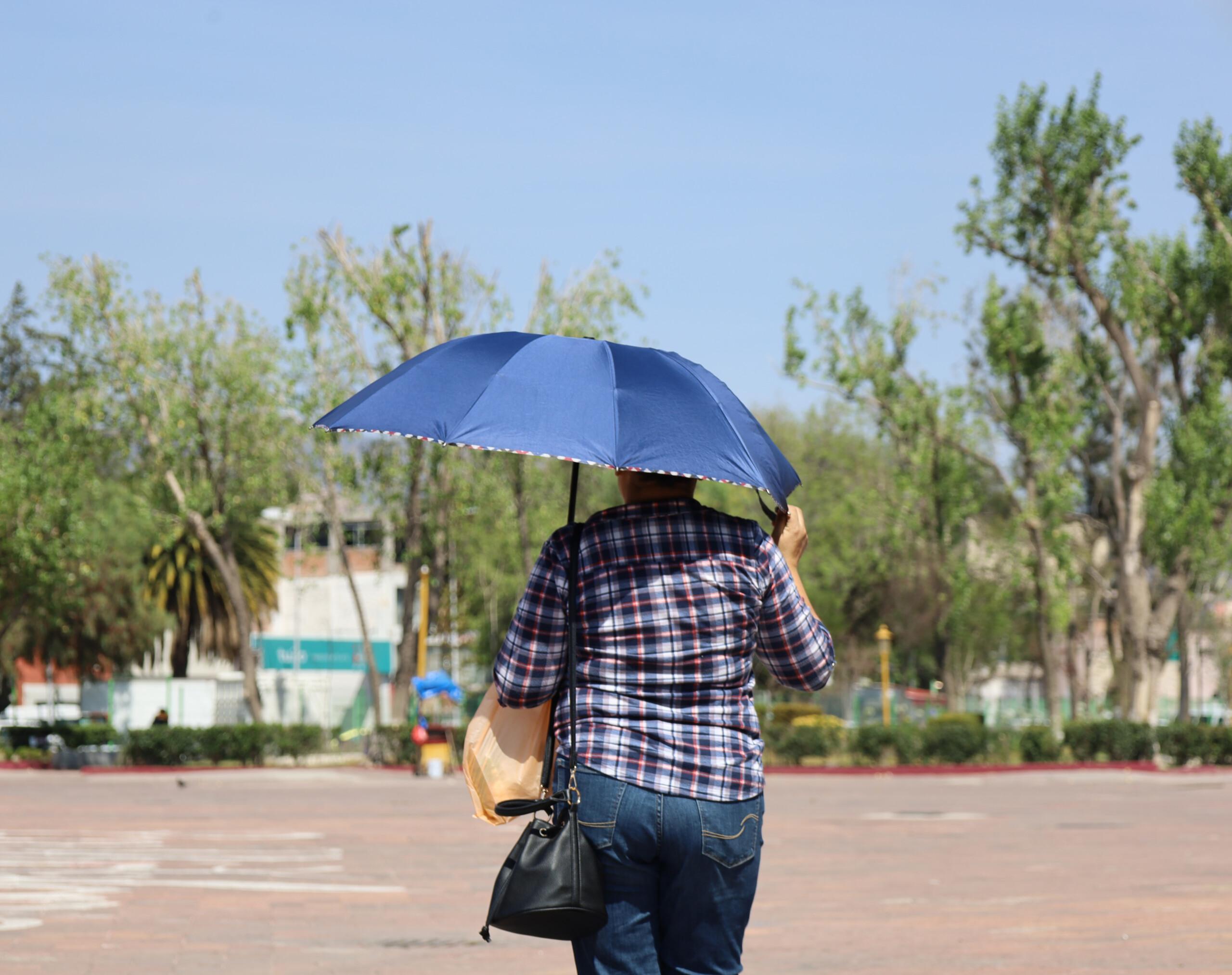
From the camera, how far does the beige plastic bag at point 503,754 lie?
3447 millimetres

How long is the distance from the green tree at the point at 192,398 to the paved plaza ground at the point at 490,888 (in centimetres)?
1549

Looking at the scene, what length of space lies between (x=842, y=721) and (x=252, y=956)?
41359mm

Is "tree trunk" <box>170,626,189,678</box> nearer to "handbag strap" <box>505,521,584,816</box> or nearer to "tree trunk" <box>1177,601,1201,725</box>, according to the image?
"tree trunk" <box>1177,601,1201,725</box>

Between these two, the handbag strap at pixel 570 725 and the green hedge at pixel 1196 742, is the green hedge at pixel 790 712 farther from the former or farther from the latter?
the handbag strap at pixel 570 725

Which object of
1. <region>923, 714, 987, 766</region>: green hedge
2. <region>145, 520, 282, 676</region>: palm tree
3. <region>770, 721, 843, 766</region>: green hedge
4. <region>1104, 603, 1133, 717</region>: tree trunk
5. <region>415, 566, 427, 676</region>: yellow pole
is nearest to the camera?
<region>923, 714, 987, 766</region>: green hedge

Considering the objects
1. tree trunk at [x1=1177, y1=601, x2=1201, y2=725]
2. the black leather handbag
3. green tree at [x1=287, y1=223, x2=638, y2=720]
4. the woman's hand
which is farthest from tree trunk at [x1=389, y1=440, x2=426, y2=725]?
the black leather handbag

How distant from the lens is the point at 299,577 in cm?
6159

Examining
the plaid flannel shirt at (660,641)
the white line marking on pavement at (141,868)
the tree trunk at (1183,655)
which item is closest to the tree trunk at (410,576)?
the tree trunk at (1183,655)

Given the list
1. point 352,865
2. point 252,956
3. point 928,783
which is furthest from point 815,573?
point 252,956

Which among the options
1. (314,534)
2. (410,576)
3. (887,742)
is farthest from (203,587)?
(887,742)

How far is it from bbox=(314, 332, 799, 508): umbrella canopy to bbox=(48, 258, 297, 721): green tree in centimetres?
3365

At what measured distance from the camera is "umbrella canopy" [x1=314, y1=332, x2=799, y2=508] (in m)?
3.46

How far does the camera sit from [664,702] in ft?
10.8

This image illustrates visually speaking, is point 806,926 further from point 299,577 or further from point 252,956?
point 299,577
